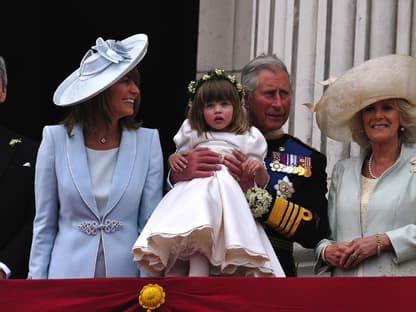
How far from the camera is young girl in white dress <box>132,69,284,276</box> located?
4965 mm

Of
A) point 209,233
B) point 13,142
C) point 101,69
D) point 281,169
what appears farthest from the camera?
point 13,142

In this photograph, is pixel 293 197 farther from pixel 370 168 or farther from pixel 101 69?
pixel 101 69

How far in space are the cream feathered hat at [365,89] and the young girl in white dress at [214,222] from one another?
0.44 m

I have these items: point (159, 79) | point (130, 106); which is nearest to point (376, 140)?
point (130, 106)

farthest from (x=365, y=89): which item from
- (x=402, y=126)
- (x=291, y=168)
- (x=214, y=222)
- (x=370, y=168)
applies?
(x=214, y=222)

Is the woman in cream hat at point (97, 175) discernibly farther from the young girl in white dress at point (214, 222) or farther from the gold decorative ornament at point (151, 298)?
the gold decorative ornament at point (151, 298)

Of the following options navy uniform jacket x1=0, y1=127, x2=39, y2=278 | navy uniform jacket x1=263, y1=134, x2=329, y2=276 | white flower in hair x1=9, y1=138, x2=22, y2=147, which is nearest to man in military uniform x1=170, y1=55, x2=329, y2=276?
navy uniform jacket x1=263, y1=134, x2=329, y2=276

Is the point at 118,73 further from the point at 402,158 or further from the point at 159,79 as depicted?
the point at 159,79

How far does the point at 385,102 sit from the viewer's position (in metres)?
5.41

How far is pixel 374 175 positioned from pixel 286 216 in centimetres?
40

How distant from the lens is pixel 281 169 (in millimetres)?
5699

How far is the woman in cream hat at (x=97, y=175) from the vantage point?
519cm

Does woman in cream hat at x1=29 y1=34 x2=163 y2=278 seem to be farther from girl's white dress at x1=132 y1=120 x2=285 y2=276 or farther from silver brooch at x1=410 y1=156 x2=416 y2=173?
silver brooch at x1=410 y1=156 x2=416 y2=173

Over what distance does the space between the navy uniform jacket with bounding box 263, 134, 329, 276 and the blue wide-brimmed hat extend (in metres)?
0.78
